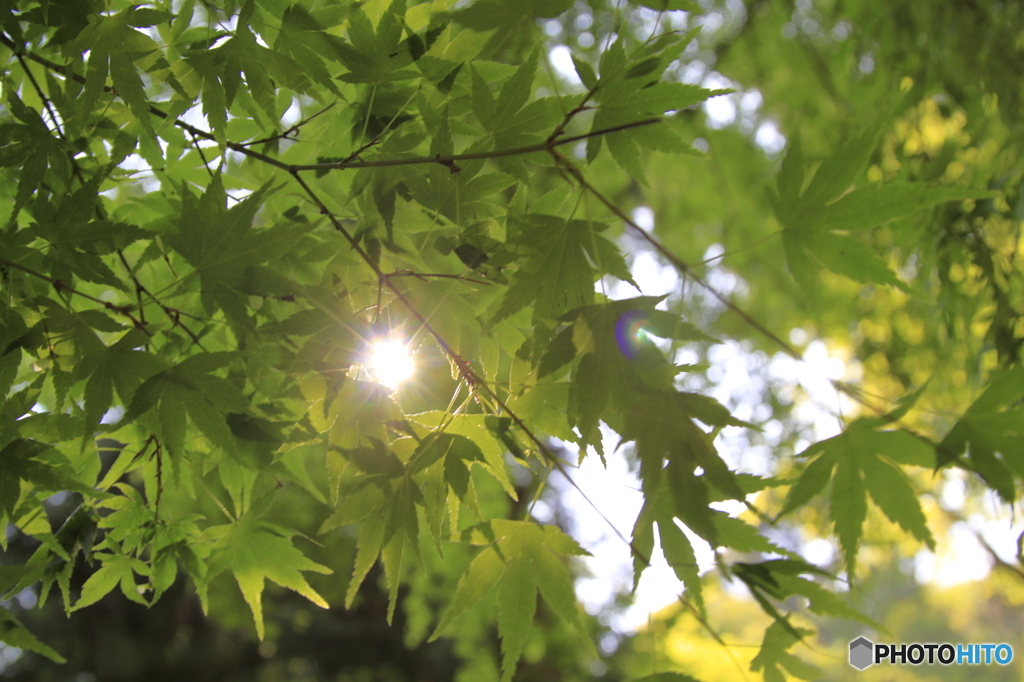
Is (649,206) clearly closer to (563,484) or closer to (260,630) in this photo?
(563,484)

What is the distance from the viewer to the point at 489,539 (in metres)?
0.72

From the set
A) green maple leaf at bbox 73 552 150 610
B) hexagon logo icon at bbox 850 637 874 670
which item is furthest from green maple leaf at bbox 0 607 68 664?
hexagon logo icon at bbox 850 637 874 670

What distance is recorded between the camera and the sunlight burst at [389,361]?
0.70 m

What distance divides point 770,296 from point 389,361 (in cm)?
458

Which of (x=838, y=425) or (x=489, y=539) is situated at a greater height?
(x=838, y=425)

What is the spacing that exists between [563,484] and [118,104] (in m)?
6.21

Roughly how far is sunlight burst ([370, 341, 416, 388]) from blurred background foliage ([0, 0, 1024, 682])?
0.17 meters

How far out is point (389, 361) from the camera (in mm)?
716

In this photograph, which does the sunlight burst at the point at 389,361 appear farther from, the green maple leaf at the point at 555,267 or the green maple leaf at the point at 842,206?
the green maple leaf at the point at 842,206

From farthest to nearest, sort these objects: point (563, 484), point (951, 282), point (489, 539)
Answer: point (563, 484) → point (951, 282) → point (489, 539)

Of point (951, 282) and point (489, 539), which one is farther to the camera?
point (951, 282)

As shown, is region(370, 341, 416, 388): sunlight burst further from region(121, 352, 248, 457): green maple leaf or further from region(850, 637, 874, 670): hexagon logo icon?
region(850, 637, 874, 670): hexagon logo icon

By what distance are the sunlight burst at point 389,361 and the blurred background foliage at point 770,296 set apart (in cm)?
17

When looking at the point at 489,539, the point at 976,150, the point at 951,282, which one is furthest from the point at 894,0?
the point at 489,539
